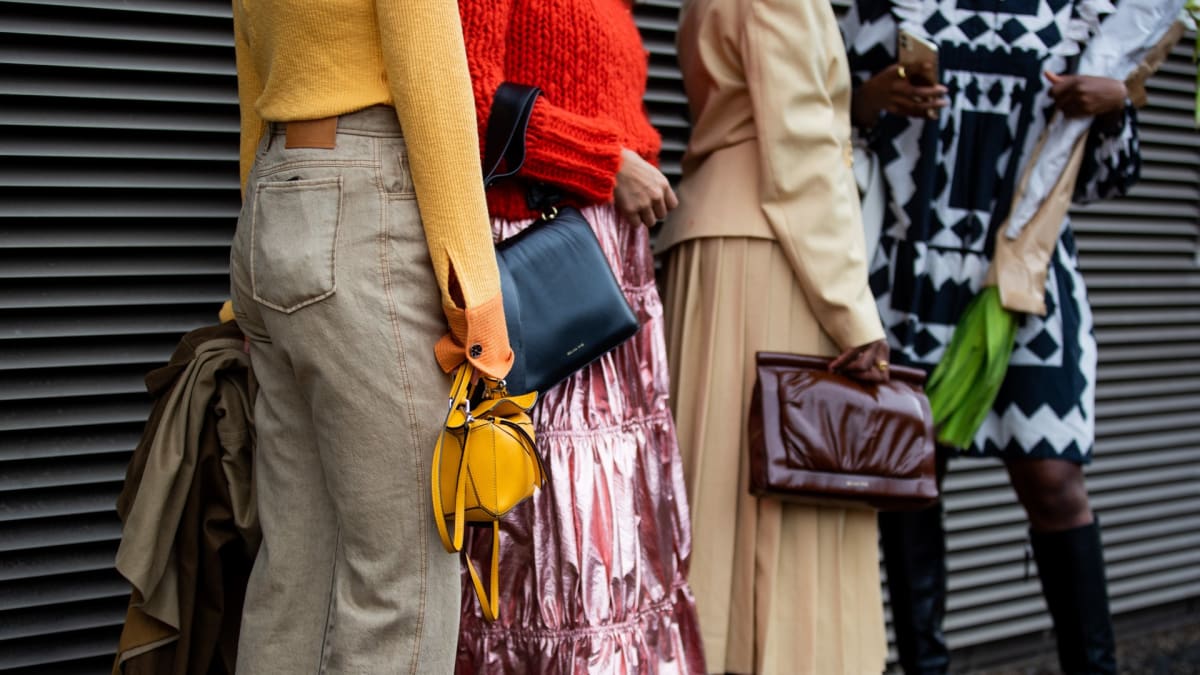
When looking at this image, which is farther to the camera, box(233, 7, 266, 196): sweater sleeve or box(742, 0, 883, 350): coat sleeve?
box(742, 0, 883, 350): coat sleeve

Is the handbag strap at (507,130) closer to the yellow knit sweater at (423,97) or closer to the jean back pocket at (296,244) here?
the yellow knit sweater at (423,97)

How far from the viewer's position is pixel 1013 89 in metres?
2.83

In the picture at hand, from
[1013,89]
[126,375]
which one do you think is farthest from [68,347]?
[1013,89]

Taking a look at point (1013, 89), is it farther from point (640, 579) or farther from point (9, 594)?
point (9, 594)

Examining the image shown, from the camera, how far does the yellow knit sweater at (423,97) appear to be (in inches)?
65.2

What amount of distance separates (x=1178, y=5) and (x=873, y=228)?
3.17ft

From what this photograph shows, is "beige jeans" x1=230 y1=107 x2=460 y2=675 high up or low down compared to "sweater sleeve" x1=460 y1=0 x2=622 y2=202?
down

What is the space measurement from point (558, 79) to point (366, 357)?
0.75 m

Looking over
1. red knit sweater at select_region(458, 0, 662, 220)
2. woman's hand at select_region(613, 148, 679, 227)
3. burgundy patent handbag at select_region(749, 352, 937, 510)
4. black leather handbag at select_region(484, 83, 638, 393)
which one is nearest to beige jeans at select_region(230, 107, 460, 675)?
black leather handbag at select_region(484, 83, 638, 393)

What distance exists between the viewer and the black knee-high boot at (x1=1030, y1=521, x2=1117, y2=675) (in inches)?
113

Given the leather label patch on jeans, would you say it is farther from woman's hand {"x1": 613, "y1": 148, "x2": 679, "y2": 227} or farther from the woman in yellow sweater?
woman's hand {"x1": 613, "y1": 148, "x2": 679, "y2": 227}

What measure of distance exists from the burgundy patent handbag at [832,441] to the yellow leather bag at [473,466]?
86cm

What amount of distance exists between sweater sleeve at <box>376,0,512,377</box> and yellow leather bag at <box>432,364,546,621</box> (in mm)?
77

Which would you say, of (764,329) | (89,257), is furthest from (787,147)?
(89,257)
